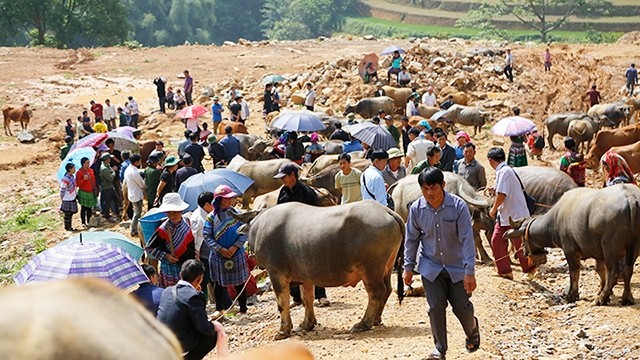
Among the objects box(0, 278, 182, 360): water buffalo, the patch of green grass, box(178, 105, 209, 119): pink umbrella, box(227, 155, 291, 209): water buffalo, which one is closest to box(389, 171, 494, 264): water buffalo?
box(227, 155, 291, 209): water buffalo

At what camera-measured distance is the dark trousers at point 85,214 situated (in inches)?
651

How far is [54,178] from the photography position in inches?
898

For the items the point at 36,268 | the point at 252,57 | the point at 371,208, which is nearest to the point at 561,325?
the point at 371,208

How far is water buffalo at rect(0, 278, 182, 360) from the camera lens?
1271 mm

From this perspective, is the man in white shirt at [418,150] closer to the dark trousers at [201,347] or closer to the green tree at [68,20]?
the dark trousers at [201,347]

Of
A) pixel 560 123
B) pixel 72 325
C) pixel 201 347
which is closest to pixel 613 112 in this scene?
pixel 560 123

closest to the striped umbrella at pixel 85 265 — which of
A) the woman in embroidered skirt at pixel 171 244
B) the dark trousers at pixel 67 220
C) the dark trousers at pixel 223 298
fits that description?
the woman in embroidered skirt at pixel 171 244

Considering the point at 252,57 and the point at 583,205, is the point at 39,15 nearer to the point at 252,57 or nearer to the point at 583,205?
the point at 252,57

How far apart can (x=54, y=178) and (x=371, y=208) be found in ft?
55.6

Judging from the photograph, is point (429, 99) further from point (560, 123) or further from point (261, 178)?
point (261, 178)

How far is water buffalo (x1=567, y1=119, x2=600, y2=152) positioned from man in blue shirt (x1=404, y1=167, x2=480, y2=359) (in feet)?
49.9

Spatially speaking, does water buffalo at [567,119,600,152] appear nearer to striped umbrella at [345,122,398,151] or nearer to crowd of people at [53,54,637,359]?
crowd of people at [53,54,637,359]

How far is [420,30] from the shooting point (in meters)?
79.9

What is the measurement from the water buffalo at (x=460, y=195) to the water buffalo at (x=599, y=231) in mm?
941
